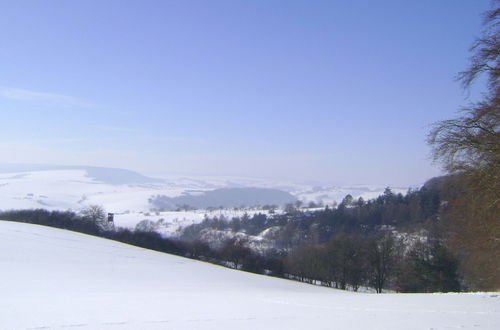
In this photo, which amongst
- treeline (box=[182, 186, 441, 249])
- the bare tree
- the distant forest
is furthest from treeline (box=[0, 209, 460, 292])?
treeline (box=[182, 186, 441, 249])

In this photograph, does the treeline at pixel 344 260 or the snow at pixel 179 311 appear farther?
the treeline at pixel 344 260

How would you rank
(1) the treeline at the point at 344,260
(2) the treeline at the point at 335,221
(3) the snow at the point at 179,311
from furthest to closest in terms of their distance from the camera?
(2) the treeline at the point at 335,221, (1) the treeline at the point at 344,260, (3) the snow at the point at 179,311

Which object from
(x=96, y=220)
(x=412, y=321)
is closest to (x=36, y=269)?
(x=412, y=321)

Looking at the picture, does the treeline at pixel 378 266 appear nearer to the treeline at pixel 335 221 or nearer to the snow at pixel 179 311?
the snow at pixel 179 311

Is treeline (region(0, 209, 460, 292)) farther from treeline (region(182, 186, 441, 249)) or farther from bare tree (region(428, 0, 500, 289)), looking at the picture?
treeline (region(182, 186, 441, 249))

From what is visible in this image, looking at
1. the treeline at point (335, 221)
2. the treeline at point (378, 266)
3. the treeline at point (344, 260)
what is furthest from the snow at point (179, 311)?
the treeline at point (335, 221)

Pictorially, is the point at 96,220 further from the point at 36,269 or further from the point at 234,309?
the point at 234,309

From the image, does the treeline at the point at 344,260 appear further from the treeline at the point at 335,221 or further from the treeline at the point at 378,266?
the treeline at the point at 335,221

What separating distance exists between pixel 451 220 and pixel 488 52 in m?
8.05

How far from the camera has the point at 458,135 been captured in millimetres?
11023

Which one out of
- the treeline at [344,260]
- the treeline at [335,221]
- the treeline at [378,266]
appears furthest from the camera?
the treeline at [335,221]

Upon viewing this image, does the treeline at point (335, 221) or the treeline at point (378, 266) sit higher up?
the treeline at point (335, 221)

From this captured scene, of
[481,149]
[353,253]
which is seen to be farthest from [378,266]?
[481,149]

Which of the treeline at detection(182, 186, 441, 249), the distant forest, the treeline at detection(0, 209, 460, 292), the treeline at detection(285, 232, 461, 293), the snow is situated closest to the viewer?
the snow
